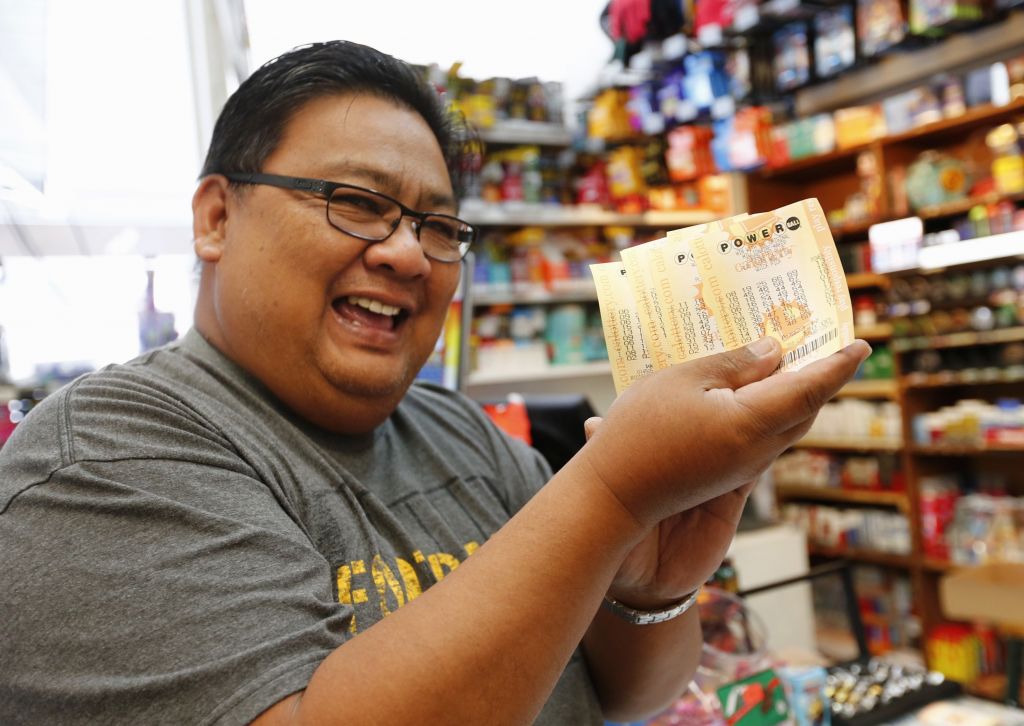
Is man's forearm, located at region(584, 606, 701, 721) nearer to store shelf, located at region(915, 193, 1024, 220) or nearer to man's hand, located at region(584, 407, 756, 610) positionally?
man's hand, located at region(584, 407, 756, 610)

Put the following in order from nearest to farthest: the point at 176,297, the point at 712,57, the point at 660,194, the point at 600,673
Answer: the point at 600,673, the point at 176,297, the point at 712,57, the point at 660,194

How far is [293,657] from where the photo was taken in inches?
26.9

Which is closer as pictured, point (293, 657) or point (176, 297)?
point (293, 657)

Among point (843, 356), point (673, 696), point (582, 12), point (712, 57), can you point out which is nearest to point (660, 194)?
point (712, 57)

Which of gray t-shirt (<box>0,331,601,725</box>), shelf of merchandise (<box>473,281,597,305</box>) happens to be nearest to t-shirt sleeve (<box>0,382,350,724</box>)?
gray t-shirt (<box>0,331,601,725</box>)

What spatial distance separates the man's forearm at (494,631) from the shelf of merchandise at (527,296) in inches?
156

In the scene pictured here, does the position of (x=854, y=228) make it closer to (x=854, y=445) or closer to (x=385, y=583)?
(x=854, y=445)

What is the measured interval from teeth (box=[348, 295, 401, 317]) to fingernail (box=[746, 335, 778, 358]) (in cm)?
52

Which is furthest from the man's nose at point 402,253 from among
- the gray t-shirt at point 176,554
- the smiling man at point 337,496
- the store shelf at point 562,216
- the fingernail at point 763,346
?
the store shelf at point 562,216

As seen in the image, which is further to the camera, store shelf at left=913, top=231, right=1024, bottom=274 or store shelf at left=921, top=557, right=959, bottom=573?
store shelf at left=921, top=557, right=959, bottom=573

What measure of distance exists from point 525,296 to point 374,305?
3829 mm

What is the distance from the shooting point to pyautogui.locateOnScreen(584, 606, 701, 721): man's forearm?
46.0 inches

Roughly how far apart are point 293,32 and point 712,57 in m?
2.63

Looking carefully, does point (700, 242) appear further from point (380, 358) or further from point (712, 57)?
point (712, 57)
